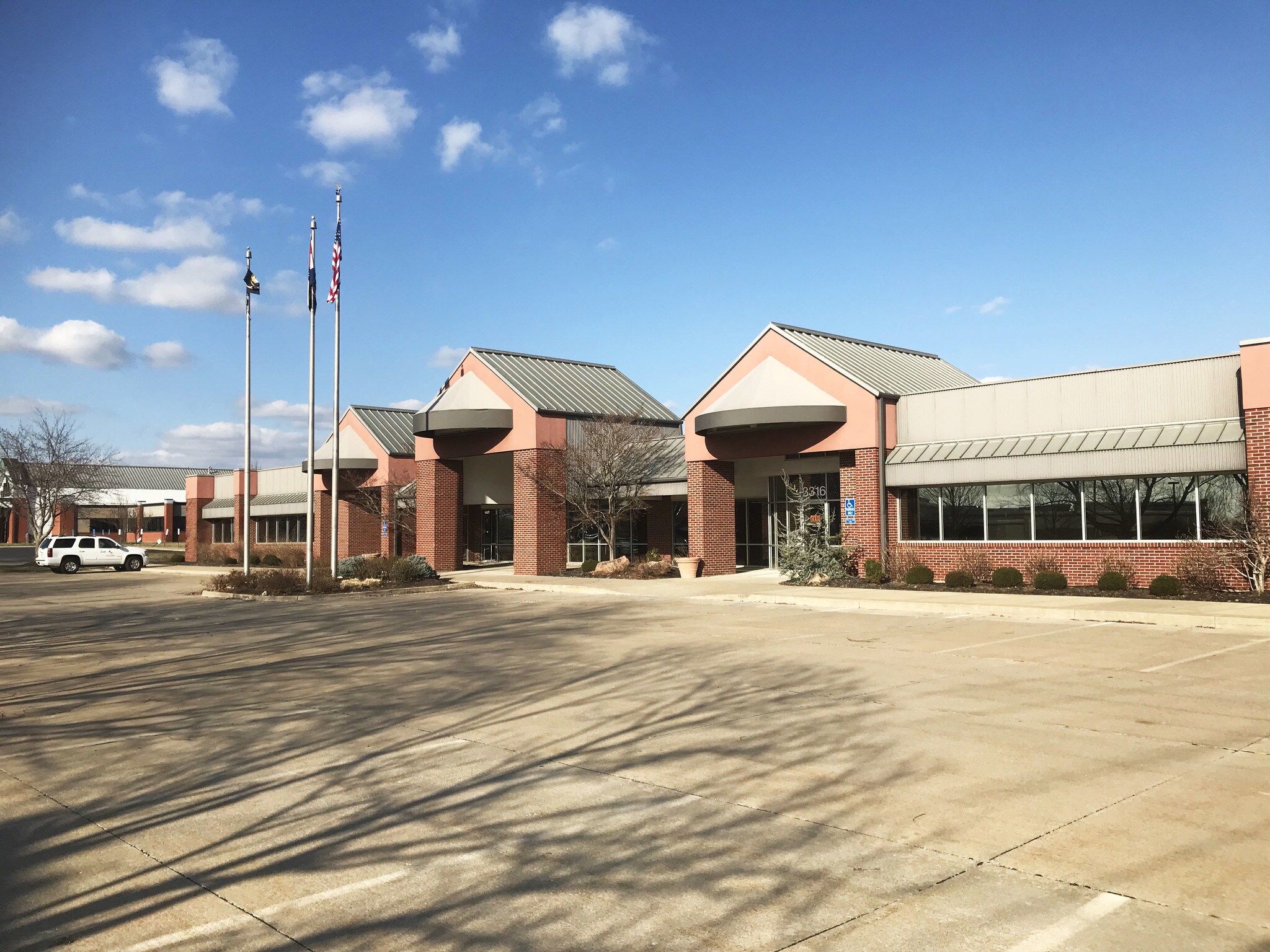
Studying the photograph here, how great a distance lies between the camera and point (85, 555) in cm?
4562

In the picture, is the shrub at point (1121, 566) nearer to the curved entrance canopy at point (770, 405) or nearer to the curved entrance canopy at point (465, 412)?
the curved entrance canopy at point (770, 405)

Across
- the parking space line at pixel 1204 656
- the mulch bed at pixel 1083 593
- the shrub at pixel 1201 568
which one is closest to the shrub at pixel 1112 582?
the mulch bed at pixel 1083 593

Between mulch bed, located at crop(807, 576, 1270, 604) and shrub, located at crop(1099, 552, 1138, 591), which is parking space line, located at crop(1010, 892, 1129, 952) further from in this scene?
shrub, located at crop(1099, 552, 1138, 591)

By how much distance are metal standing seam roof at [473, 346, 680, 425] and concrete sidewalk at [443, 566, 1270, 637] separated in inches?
304

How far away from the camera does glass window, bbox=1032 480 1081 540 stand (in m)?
25.0

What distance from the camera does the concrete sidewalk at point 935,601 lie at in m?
17.8

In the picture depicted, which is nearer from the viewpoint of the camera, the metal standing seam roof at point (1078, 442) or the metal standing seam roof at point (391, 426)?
the metal standing seam roof at point (1078, 442)

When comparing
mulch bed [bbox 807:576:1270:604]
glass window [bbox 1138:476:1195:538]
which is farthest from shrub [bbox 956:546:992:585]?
glass window [bbox 1138:476:1195:538]

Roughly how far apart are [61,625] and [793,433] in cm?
1993

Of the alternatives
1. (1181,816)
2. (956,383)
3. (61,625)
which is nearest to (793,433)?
(956,383)

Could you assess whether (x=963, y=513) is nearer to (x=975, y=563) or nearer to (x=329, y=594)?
(x=975, y=563)

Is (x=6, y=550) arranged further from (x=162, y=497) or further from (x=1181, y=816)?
(x=1181, y=816)

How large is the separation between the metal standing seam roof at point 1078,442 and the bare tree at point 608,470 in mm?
9263

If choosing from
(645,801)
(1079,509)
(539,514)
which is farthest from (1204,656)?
(539,514)
